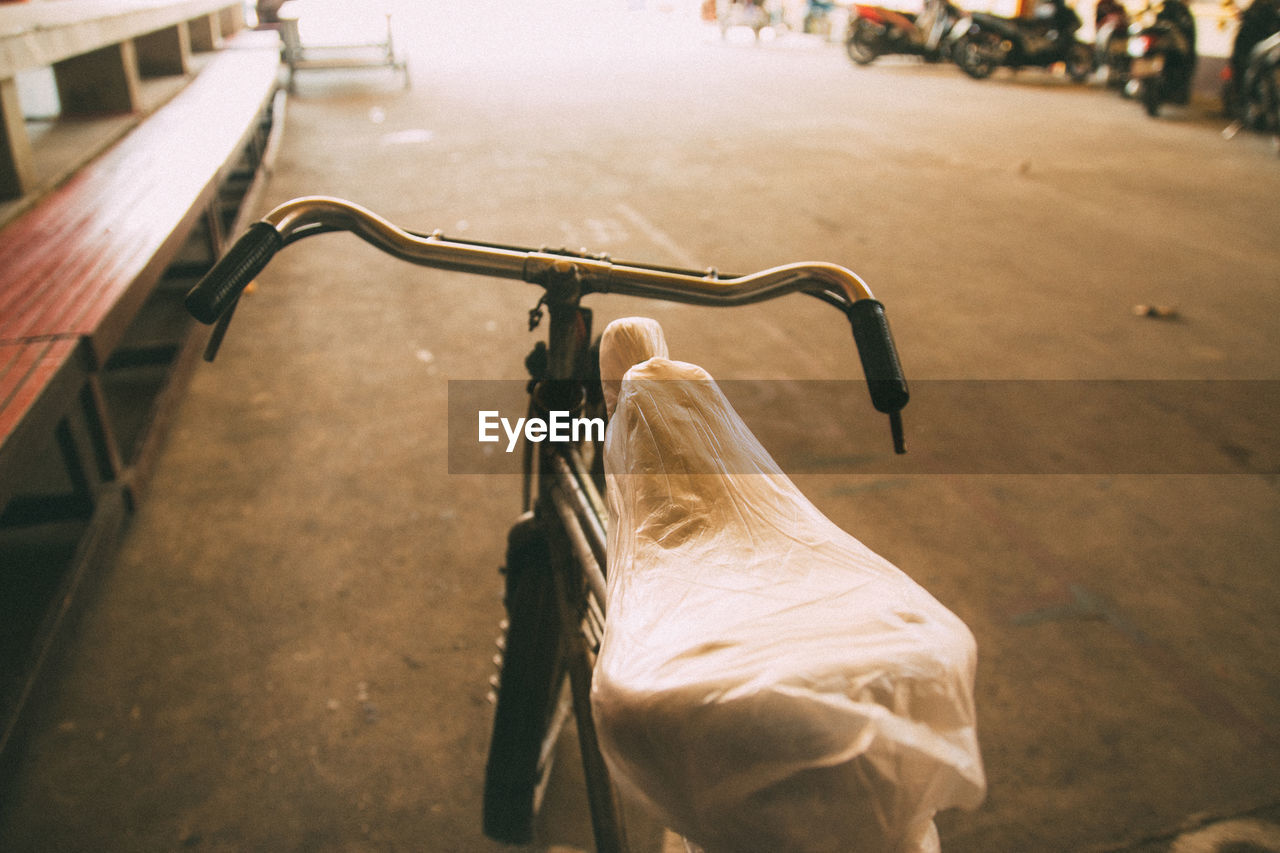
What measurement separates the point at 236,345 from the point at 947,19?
11438 millimetres

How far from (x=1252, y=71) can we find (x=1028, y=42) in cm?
349

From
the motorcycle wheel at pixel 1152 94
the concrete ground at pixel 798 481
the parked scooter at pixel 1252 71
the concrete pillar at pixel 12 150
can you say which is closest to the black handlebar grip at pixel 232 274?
the concrete ground at pixel 798 481

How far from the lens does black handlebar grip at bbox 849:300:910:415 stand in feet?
2.85

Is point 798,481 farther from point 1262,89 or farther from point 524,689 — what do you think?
point 1262,89

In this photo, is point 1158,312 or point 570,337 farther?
point 1158,312

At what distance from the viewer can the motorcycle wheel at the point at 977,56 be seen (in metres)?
10.6

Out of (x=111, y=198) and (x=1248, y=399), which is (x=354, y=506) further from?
(x=1248, y=399)

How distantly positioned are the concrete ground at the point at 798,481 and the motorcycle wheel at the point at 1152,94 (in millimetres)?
3011

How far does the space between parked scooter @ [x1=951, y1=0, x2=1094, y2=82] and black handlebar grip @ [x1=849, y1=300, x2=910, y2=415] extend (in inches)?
452

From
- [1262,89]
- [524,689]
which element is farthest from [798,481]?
[1262,89]

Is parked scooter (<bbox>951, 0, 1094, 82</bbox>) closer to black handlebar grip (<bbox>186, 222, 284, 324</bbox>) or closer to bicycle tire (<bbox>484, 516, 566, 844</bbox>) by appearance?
bicycle tire (<bbox>484, 516, 566, 844</bbox>)

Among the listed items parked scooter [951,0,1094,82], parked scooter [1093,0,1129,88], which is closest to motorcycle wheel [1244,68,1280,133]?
parked scooter [1093,0,1129,88]

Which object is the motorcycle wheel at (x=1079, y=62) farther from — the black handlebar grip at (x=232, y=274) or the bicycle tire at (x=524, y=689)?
the black handlebar grip at (x=232, y=274)

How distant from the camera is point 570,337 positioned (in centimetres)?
112
